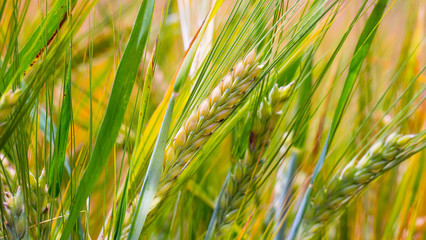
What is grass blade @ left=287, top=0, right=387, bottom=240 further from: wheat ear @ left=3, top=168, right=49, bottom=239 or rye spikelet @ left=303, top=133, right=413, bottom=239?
wheat ear @ left=3, top=168, right=49, bottom=239

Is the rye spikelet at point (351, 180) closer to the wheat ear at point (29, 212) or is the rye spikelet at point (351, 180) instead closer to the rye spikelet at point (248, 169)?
the rye spikelet at point (248, 169)

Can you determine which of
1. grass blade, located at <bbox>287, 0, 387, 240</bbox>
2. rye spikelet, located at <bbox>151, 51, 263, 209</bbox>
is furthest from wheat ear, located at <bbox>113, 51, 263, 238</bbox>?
grass blade, located at <bbox>287, 0, 387, 240</bbox>

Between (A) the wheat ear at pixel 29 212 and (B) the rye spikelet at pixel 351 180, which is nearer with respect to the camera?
(A) the wheat ear at pixel 29 212

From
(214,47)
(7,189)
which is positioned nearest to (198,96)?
(214,47)

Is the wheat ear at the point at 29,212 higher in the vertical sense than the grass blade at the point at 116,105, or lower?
lower

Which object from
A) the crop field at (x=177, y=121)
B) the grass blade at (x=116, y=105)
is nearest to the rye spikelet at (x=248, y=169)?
the crop field at (x=177, y=121)

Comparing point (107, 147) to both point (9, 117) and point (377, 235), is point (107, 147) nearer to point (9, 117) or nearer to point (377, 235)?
point (9, 117)

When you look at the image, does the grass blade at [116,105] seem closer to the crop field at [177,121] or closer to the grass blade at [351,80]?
the crop field at [177,121]
